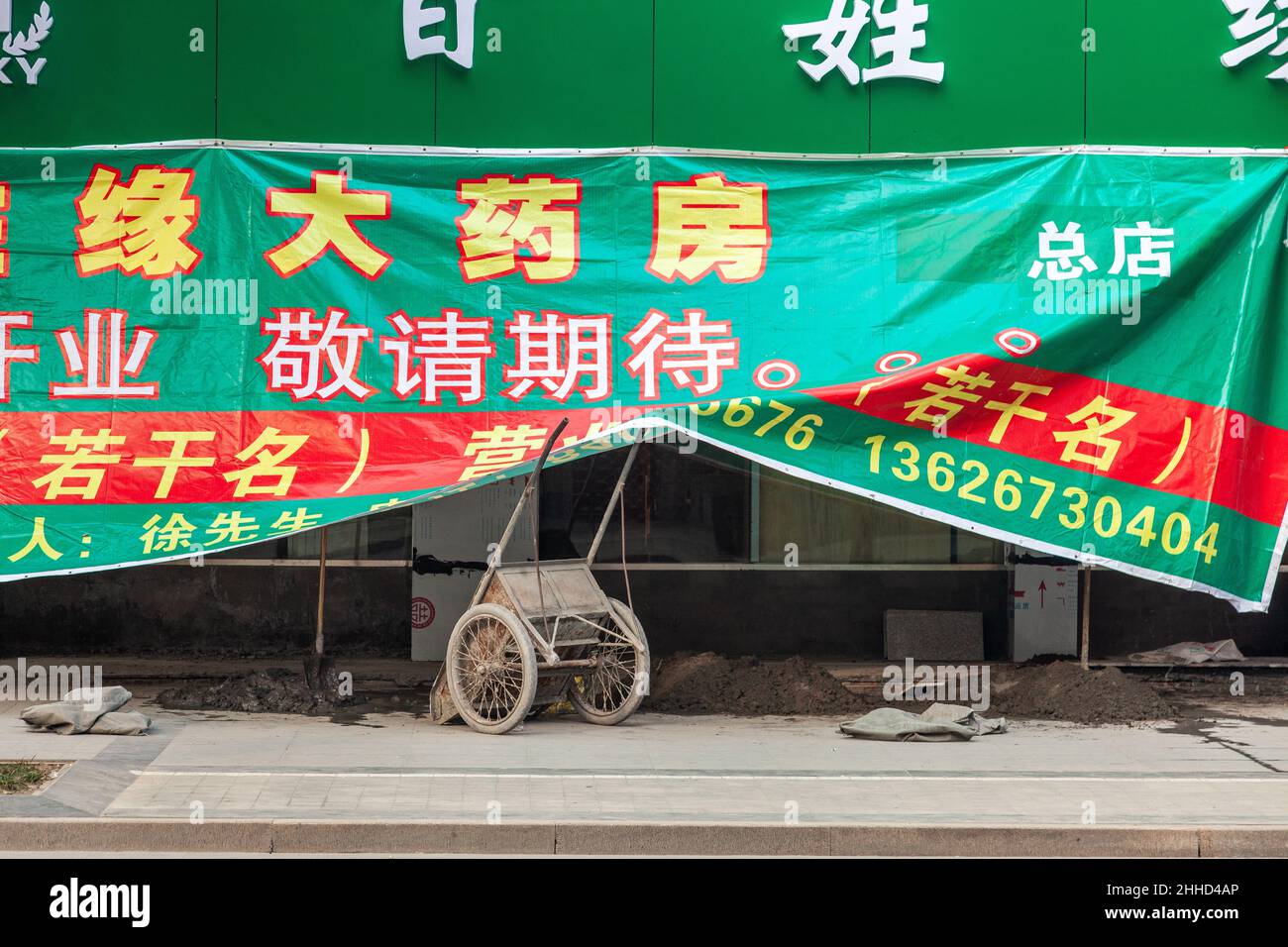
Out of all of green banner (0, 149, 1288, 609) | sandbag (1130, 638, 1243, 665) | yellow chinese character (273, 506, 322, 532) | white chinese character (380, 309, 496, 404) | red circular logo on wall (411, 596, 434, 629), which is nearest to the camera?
yellow chinese character (273, 506, 322, 532)

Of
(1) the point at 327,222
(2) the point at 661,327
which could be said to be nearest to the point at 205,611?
(1) the point at 327,222

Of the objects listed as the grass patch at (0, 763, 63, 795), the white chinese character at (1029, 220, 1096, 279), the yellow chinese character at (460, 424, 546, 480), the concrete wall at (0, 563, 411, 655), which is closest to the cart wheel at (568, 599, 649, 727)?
the yellow chinese character at (460, 424, 546, 480)

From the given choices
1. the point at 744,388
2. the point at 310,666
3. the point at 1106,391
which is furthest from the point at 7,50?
the point at 1106,391

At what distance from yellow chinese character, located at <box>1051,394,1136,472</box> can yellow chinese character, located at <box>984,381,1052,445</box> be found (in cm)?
21

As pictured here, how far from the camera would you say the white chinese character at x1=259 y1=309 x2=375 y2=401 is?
32.2 feet

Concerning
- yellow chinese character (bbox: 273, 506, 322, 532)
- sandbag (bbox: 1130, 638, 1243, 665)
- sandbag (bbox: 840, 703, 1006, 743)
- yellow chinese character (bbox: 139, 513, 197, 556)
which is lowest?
sandbag (bbox: 840, 703, 1006, 743)

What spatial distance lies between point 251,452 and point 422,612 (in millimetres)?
2832

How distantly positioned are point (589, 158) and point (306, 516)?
316cm

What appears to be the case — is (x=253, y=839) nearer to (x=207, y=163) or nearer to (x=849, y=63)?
(x=207, y=163)

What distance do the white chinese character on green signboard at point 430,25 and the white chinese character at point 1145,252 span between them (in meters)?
4.73

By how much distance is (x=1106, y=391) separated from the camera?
9.81 meters

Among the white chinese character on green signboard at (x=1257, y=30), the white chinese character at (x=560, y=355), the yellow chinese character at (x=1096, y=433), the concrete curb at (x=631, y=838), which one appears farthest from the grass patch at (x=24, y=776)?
the white chinese character on green signboard at (x=1257, y=30)

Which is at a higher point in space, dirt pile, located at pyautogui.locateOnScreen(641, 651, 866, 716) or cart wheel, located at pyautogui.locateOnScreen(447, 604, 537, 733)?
cart wheel, located at pyautogui.locateOnScreen(447, 604, 537, 733)

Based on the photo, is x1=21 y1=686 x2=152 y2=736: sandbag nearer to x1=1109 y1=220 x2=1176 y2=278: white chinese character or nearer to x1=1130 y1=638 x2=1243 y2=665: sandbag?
x1=1109 y1=220 x2=1176 y2=278: white chinese character
